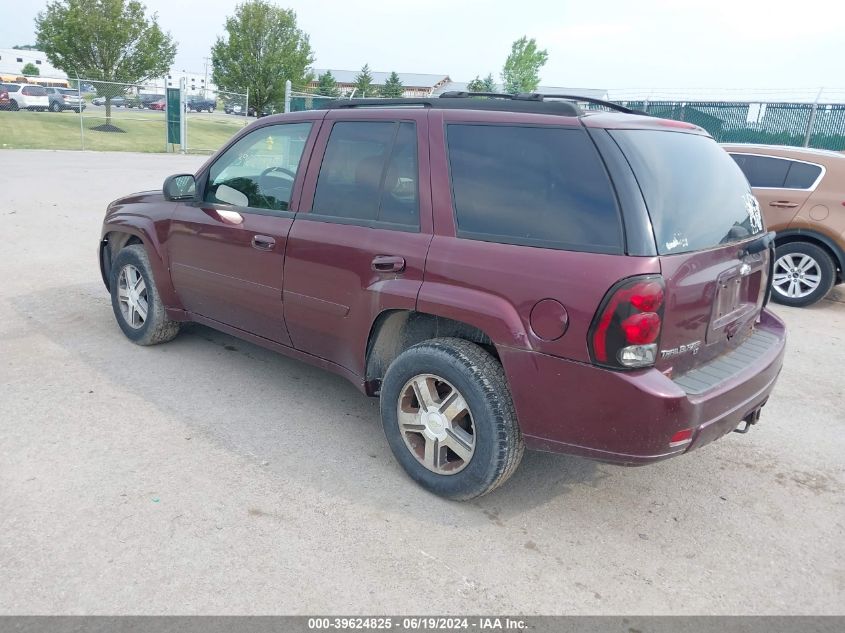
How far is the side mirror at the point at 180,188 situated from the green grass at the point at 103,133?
20678 mm

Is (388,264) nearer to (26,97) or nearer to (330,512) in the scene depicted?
(330,512)

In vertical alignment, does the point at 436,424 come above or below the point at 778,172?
below

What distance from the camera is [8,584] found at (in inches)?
104

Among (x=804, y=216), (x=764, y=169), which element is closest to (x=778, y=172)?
(x=764, y=169)

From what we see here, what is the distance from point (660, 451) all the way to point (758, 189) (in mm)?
6090

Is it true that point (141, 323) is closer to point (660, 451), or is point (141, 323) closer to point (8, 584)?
point (8, 584)

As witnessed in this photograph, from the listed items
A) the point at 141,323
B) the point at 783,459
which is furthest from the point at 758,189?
the point at 141,323

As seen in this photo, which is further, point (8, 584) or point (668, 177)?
point (668, 177)

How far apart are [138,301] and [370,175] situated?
2485 mm

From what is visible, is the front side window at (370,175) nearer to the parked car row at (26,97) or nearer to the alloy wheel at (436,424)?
the alloy wheel at (436,424)

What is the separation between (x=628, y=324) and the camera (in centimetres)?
276

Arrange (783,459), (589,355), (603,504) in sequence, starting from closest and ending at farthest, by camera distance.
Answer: (589,355) → (603,504) → (783,459)

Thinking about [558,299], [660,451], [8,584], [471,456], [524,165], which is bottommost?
[8,584]

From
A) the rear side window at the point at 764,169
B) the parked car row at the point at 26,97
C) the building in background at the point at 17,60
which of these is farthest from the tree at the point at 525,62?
the rear side window at the point at 764,169
